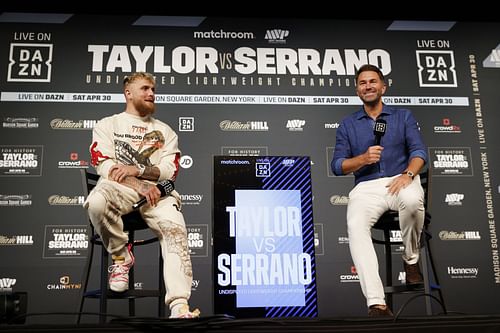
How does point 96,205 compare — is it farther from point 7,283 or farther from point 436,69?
point 436,69

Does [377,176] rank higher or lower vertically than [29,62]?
lower

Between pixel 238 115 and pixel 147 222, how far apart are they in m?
2.32

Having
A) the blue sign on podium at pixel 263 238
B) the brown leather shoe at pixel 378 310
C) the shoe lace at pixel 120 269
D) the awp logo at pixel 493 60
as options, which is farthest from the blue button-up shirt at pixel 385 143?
the awp logo at pixel 493 60

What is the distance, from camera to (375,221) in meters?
3.09

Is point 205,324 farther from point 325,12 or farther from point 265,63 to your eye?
point 325,12

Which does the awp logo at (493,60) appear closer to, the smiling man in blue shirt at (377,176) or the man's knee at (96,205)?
the smiling man in blue shirt at (377,176)

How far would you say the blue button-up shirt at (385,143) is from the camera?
10.7 feet

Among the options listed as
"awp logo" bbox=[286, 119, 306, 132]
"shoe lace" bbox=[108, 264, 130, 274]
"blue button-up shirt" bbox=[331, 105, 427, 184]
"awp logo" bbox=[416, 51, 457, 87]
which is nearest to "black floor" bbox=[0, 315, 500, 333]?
"shoe lace" bbox=[108, 264, 130, 274]

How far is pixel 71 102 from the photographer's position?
5.05m

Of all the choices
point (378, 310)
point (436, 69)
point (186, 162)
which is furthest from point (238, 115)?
point (378, 310)

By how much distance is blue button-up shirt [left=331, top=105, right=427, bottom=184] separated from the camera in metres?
3.27

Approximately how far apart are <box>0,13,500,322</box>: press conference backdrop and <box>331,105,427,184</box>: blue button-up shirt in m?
1.60

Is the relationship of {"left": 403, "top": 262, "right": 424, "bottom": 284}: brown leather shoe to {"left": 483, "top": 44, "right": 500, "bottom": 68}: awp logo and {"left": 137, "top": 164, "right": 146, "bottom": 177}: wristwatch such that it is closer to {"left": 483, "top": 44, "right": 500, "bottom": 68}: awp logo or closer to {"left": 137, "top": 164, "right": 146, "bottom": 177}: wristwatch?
{"left": 137, "top": 164, "right": 146, "bottom": 177}: wristwatch

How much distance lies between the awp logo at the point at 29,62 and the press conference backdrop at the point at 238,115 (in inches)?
0.4
